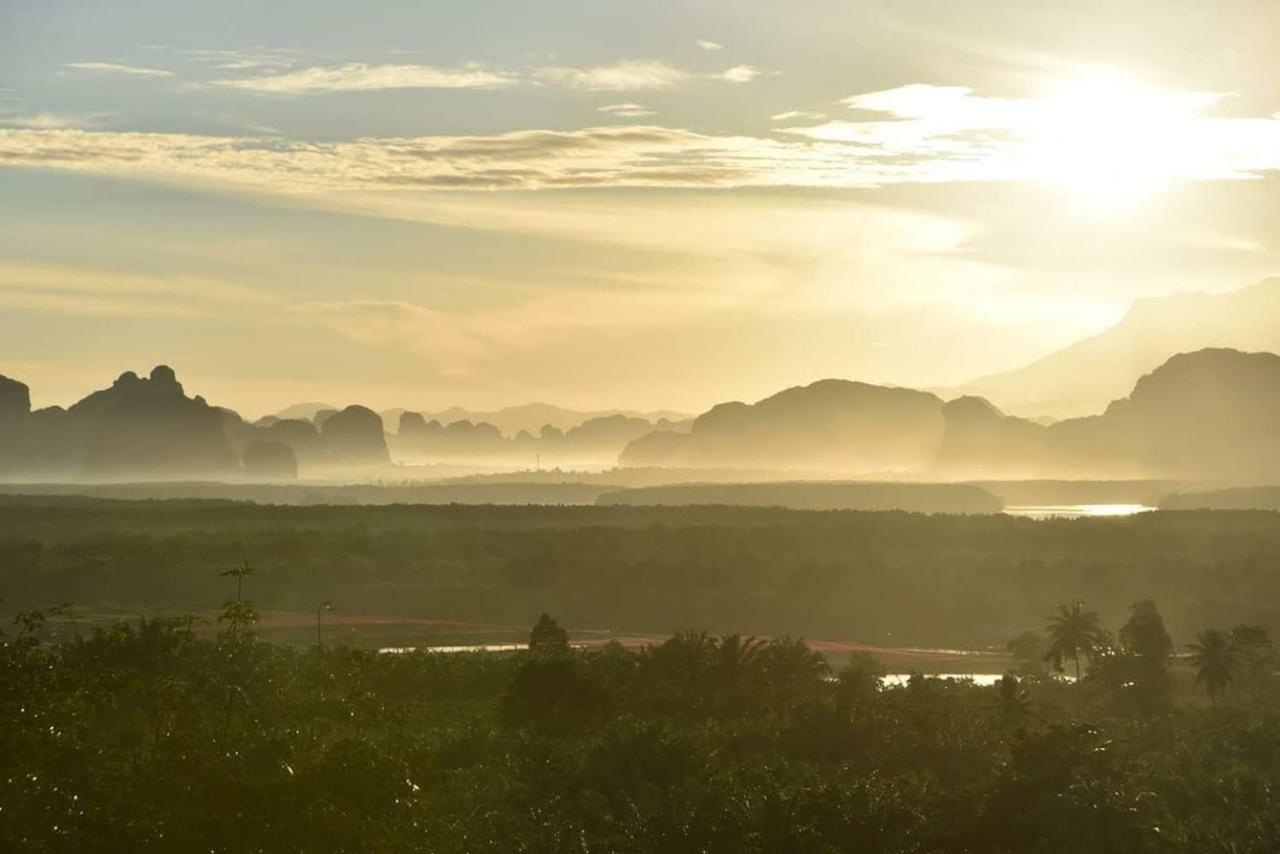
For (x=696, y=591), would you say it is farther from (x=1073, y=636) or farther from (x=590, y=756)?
(x=590, y=756)

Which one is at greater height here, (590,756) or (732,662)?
(732,662)

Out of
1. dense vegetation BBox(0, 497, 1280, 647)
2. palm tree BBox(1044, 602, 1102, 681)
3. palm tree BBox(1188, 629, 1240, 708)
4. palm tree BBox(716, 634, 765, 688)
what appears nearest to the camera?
palm tree BBox(716, 634, 765, 688)

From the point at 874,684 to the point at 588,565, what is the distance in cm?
10064

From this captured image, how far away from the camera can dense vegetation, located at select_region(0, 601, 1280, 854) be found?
131ft

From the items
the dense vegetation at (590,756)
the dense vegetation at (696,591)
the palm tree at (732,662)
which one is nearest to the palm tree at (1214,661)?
the dense vegetation at (590,756)

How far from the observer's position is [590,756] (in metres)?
67.8

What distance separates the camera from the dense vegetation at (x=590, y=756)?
39844mm

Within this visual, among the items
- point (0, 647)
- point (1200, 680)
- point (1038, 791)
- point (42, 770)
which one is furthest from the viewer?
point (1200, 680)

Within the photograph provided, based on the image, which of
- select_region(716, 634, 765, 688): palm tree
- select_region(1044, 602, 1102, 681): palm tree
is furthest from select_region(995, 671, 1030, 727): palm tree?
select_region(1044, 602, 1102, 681): palm tree

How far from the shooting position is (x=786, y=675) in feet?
318

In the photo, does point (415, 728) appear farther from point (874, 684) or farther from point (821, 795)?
point (874, 684)

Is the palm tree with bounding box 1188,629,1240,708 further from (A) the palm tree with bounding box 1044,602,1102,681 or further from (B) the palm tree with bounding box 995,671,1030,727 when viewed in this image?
(B) the palm tree with bounding box 995,671,1030,727

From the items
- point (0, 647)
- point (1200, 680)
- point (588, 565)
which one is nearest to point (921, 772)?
point (0, 647)

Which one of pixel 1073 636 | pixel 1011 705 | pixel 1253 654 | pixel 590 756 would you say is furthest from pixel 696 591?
pixel 590 756
